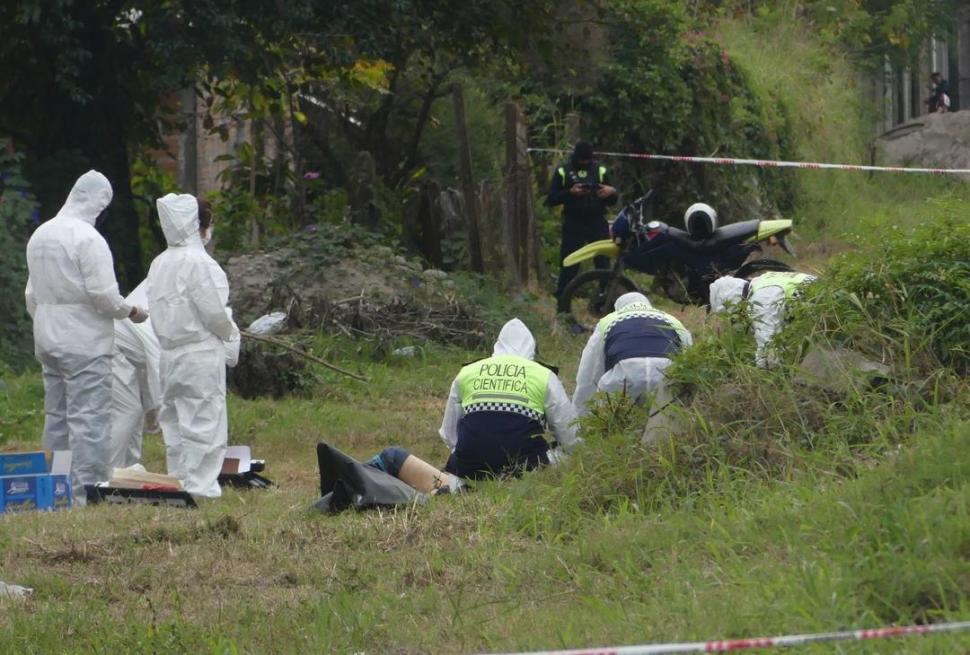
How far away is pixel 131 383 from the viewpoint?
11.0 m

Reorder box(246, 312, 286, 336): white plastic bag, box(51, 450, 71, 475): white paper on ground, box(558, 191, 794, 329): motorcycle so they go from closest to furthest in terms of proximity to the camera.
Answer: box(51, 450, 71, 475): white paper on ground
box(246, 312, 286, 336): white plastic bag
box(558, 191, 794, 329): motorcycle

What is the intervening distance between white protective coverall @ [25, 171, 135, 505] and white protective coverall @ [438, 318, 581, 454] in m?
2.02

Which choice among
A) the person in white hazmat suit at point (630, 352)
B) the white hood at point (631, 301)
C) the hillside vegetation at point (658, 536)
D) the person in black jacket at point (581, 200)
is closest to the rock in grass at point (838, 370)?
the hillside vegetation at point (658, 536)

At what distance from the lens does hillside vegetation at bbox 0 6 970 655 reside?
18.3ft

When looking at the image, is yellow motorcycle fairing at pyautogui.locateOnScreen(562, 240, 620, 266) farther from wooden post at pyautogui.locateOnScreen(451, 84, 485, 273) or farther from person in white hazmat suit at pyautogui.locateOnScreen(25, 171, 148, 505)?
person in white hazmat suit at pyautogui.locateOnScreen(25, 171, 148, 505)

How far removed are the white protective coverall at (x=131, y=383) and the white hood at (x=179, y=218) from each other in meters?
0.56

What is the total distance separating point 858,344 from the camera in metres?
8.04

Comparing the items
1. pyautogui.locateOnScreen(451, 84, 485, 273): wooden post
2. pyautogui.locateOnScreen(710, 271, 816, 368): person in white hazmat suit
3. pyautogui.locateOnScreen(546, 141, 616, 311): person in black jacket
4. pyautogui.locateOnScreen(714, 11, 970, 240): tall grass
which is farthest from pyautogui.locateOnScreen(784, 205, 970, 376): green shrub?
pyautogui.locateOnScreen(714, 11, 970, 240): tall grass

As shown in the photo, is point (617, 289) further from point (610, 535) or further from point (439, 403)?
point (610, 535)

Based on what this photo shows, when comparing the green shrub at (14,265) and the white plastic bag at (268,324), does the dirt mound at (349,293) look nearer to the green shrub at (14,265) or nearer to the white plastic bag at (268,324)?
the white plastic bag at (268,324)

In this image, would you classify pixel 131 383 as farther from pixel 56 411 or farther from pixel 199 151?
pixel 199 151

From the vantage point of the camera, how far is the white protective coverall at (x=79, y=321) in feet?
33.3

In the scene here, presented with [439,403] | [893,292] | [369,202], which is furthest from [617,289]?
[893,292]

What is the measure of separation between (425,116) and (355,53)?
120 inches
